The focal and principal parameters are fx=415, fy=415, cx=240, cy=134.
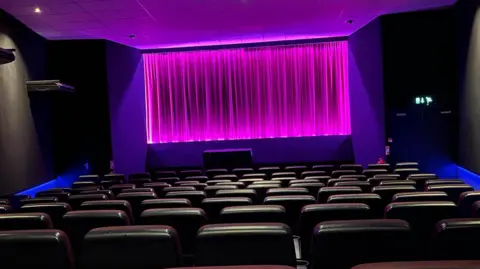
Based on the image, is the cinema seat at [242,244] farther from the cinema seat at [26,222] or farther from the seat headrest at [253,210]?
the cinema seat at [26,222]

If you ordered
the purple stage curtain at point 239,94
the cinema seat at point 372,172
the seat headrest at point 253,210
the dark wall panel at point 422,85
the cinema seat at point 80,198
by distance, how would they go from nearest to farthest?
the seat headrest at point 253,210 < the cinema seat at point 80,198 < the cinema seat at point 372,172 < the dark wall panel at point 422,85 < the purple stage curtain at point 239,94

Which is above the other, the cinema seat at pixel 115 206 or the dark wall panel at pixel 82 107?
the dark wall panel at pixel 82 107

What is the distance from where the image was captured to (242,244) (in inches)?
75.5

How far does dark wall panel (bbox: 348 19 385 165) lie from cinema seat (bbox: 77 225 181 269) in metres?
9.69

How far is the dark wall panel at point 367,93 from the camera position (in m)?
10.8

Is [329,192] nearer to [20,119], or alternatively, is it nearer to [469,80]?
[469,80]

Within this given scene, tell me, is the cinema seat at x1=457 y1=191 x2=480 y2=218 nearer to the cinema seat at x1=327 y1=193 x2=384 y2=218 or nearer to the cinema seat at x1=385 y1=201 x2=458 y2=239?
the cinema seat at x1=327 y1=193 x2=384 y2=218

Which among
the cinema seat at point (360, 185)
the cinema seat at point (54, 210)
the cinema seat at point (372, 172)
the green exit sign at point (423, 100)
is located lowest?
the cinema seat at point (372, 172)

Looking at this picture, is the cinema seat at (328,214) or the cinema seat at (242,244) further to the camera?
the cinema seat at (328,214)

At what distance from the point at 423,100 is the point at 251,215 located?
8930mm

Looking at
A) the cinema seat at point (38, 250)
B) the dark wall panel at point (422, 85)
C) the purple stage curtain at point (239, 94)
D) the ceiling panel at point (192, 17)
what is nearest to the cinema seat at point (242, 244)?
the cinema seat at point (38, 250)

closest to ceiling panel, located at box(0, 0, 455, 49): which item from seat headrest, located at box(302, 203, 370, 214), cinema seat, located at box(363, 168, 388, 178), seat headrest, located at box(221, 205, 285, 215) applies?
cinema seat, located at box(363, 168, 388, 178)

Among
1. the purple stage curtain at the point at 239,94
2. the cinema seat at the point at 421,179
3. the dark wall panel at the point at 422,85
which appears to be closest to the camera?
the cinema seat at the point at 421,179

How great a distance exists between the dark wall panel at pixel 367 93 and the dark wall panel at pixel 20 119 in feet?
27.3
